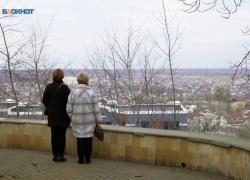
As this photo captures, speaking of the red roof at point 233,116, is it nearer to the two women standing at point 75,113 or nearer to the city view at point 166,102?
the city view at point 166,102

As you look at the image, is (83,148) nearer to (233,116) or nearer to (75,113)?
(75,113)

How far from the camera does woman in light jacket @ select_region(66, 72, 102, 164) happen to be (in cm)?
740

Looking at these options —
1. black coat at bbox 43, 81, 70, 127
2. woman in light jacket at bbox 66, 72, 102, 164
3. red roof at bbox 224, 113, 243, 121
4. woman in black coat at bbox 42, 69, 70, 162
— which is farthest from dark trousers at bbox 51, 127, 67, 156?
red roof at bbox 224, 113, 243, 121

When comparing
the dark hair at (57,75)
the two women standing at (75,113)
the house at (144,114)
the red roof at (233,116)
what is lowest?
the red roof at (233,116)

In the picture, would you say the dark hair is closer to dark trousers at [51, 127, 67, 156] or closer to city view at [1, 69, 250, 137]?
dark trousers at [51, 127, 67, 156]

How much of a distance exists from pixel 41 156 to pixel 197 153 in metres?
2.97

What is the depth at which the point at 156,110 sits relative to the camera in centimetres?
1316

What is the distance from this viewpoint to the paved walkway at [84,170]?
6.54m

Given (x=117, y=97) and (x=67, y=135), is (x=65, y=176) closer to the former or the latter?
(x=67, y=135)

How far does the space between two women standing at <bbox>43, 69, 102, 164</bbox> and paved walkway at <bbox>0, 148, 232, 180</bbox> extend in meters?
0.31

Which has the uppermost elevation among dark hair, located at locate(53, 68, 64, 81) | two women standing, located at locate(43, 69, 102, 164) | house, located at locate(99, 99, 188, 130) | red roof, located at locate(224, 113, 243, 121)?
dark hair, located at locate(53, 68, 64, 81)

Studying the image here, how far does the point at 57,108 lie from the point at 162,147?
6.31 ft

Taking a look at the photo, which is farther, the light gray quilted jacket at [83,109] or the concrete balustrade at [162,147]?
the light gray quilted jacket at [83,109]

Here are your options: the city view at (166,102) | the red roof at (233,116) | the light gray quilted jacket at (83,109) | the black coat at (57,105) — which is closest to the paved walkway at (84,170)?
the light gray quilted jacket at (83,109)
